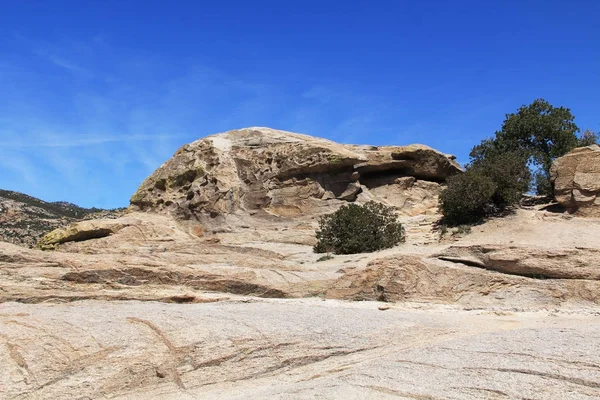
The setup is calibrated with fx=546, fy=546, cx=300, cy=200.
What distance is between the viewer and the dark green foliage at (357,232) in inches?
890

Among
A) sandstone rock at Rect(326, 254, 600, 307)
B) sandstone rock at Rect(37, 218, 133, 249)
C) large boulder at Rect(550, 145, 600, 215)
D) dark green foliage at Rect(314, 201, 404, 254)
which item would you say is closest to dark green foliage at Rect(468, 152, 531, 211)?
large boulder at Rect(550, 145, 600, 215)

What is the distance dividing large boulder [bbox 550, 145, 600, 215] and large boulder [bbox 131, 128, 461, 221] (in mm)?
8192

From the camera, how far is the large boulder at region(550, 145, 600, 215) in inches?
891

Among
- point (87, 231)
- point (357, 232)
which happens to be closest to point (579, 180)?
point (357, 232)

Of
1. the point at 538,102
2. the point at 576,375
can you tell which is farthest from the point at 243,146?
the point at 576,375

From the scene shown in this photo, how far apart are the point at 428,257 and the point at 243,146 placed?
56.3 ft

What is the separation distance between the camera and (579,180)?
23156 mm

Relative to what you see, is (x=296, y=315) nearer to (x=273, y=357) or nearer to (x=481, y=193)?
(x=273, y=357)

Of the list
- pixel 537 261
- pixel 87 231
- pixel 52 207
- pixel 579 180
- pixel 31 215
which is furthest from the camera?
pixel 52 207

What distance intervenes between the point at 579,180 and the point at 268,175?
1494cm

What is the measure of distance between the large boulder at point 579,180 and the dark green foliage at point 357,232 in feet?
23.6

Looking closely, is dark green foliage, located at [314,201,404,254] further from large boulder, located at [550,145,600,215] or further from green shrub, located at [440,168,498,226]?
large boulder, located at [550,145,600,215]

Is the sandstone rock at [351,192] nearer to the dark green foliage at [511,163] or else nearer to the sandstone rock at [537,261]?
the dark green foliage at [511,163]

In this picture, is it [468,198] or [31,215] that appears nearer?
[468,198]
